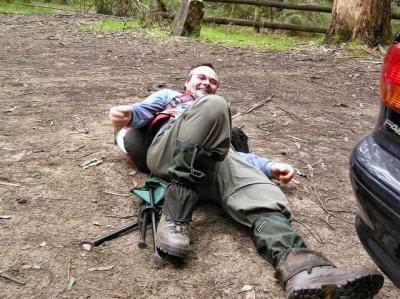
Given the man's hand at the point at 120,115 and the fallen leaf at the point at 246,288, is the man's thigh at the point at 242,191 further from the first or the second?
the man's hand at the point at 120,115

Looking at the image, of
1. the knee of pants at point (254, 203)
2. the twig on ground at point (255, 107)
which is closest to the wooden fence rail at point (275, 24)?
the twig on ground at point (255, 107)

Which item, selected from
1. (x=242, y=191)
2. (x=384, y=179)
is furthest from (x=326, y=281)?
(x=242, y=191)

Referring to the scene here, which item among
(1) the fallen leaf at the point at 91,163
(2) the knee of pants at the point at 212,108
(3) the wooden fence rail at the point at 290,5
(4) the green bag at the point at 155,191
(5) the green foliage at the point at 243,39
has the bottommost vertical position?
(5) the green foliage at the point at 243,39

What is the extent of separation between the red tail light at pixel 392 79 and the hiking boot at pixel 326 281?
0.66 m

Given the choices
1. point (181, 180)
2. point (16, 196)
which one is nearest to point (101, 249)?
point (181, 180)

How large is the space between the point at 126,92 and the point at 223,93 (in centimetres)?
106

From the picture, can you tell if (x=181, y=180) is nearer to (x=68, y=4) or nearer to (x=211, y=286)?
(x=211, y=286)

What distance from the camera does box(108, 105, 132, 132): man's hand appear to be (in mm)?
2664

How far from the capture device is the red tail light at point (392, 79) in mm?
1732

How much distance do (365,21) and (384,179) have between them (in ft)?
23.4

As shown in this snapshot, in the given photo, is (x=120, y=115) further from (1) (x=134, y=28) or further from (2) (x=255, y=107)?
(1) (x=134, y=28)

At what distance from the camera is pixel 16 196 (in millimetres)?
2621

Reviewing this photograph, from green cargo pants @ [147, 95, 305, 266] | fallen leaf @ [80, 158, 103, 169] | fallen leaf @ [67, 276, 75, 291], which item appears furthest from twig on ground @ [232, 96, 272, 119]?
fallen leaf @ [67, 276, 75, 291]

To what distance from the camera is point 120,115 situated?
105 inches
